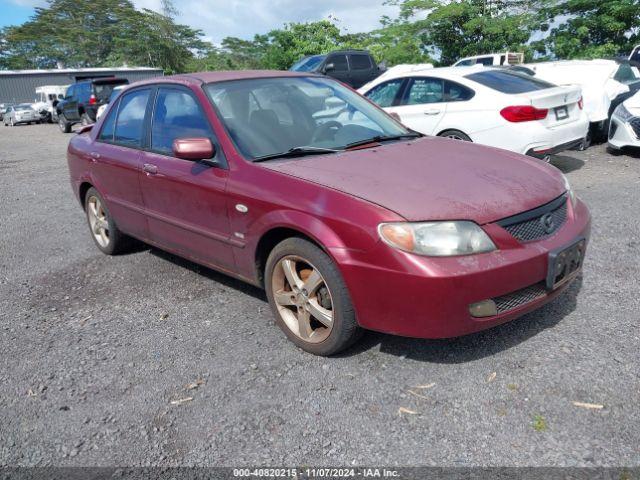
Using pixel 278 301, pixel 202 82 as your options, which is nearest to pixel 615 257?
pixel 278 301

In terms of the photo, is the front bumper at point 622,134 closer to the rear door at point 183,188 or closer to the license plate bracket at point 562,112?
the license plate bracket at point 562,112

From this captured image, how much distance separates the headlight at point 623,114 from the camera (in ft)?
27.0

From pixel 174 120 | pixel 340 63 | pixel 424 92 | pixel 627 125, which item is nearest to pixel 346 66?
pixel 340 63

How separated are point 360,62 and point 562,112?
10396 mm

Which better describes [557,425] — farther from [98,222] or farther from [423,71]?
[423,71]

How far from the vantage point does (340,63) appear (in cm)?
1596

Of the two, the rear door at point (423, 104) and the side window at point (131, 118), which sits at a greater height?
the side window at point (131, 118)

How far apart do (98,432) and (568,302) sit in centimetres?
293

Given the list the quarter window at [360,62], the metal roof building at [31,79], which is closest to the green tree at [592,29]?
the quarter window at [360,62]

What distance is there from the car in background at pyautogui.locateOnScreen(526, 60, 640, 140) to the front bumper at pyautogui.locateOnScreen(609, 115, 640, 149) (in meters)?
0.63

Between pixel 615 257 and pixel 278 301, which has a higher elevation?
pixel 278 301

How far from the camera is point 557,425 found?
252cm

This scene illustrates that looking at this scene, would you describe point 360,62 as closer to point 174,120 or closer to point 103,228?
point 103,228

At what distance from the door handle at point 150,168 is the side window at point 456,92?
15.0ft
